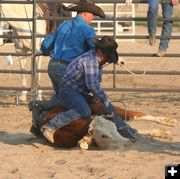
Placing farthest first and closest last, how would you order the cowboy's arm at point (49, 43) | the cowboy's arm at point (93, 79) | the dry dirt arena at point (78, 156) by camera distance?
the cowboy's arm at point (49, 43)
the cowboy's arm at point (93, 79)
the dry dirt arena at point (78, 156)

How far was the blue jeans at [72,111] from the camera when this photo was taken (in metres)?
6.54

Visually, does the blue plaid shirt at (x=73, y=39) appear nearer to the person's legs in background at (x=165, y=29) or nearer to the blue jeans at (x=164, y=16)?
the blue jeans at (x=164, y=16)

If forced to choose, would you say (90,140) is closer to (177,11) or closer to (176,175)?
(176,175)

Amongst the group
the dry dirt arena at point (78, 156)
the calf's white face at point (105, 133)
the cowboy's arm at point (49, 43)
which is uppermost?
the cowboy's arm at point (49, 43)

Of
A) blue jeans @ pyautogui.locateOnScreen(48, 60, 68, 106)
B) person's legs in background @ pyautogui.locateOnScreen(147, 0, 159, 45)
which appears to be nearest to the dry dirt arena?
blue jeans @ pyautogui.locateOnScreen(48, 60, 68, 106)

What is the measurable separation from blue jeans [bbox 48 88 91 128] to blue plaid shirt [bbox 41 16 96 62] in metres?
0.59

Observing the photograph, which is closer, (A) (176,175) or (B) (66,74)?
(A) (176,175)

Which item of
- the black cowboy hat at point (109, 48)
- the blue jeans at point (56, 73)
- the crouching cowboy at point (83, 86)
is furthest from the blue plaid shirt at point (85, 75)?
the blue jeans at point (56, 73)

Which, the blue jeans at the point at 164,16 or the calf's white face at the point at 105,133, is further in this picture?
the blue jeans at the point at 164,16

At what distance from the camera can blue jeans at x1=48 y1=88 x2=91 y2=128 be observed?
654 cm

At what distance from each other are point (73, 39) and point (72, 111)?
0.85 metres

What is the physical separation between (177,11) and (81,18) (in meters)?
30.4

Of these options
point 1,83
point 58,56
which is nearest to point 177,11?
point 1,83

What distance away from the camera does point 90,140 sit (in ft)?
21.7
